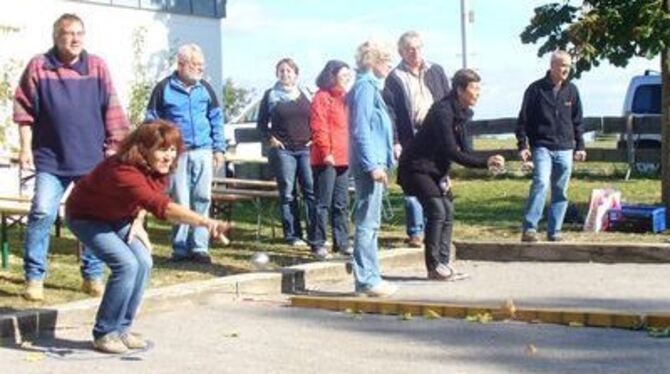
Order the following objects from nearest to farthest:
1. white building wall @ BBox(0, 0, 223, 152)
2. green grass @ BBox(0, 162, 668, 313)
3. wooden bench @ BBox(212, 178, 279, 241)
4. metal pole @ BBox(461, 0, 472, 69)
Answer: green grass @ BBox(0, 162, 668, 313) → wooden bench @ BBox(212, 178, 279, 241) → white building wall @ BBox(0, 0, 223, 152) → metal pole @ BBox(461, 0, 472, 69)

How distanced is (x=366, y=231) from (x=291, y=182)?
111 inches

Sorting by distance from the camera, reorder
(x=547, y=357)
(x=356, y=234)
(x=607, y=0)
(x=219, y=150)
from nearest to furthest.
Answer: (x=547, y=357)
(x=356, y=234)
(x=219, y=150)
(x=607, y=0)

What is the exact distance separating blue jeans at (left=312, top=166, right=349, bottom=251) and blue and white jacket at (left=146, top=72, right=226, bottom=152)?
46.7 inches

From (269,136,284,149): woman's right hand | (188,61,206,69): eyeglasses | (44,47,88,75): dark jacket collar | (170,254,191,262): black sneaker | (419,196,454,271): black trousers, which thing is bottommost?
(170,254,191,262): black sneaker

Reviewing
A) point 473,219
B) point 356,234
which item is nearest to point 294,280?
point 356,234

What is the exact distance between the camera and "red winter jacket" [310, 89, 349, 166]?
1061 cm

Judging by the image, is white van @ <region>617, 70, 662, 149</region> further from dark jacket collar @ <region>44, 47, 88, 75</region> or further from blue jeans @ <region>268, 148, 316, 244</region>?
dark jacket collar @ <region>44, 47, 88, 75</region>

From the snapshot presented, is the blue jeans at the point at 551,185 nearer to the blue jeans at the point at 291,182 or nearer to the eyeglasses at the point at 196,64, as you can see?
the blue jeans at the point at 291,182

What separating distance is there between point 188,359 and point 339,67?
4.40m

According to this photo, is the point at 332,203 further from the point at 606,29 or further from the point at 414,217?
the point at 606,29

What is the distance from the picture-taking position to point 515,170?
72.0 feet

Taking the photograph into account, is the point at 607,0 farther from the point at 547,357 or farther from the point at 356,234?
the point at 547,357

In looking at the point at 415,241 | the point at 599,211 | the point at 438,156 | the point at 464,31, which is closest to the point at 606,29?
the point at 599,211

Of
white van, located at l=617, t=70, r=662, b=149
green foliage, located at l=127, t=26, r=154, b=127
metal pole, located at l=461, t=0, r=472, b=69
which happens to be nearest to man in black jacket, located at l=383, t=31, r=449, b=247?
green foliage, located at l=127, t=26, r=154, b=127
